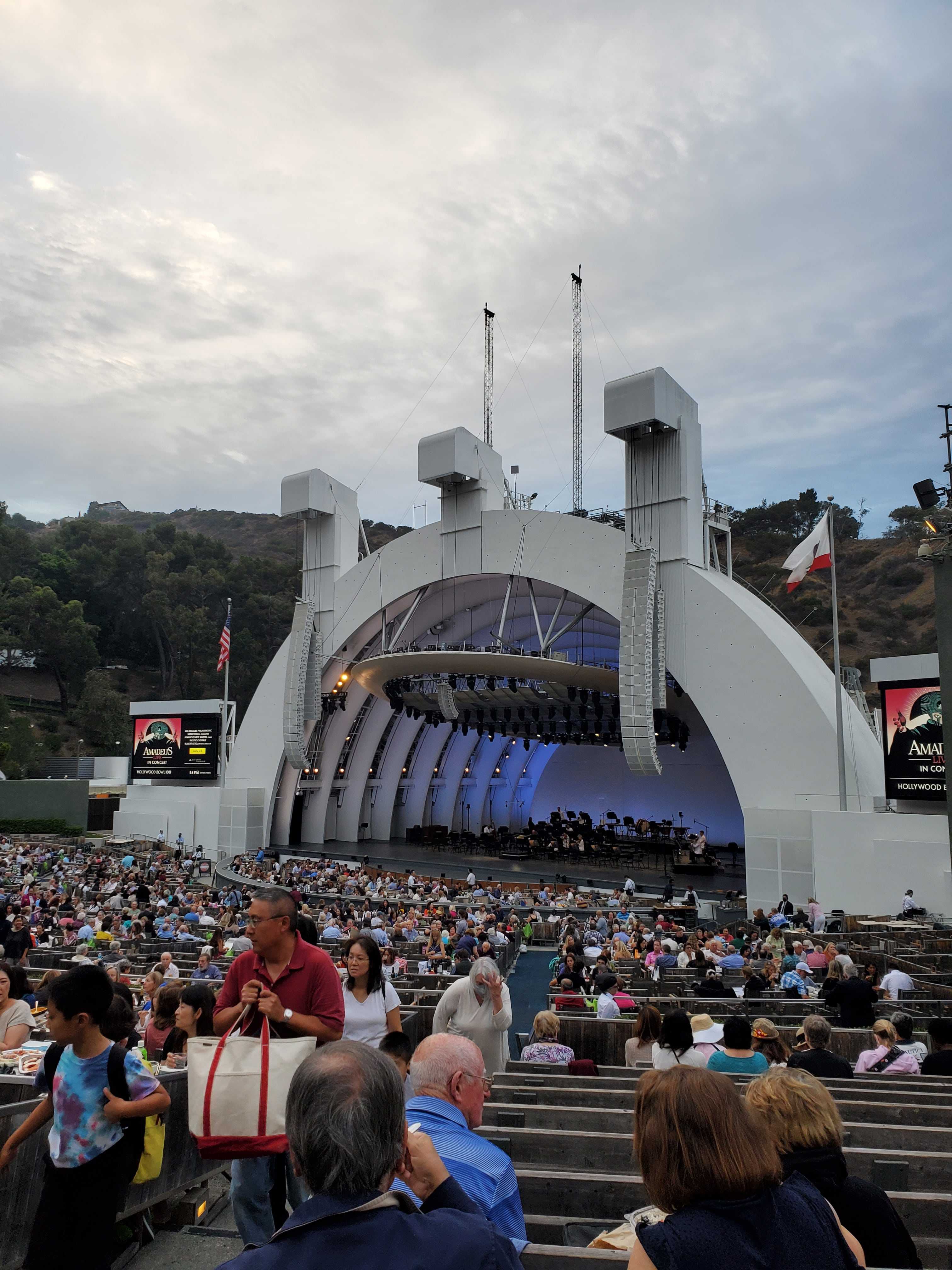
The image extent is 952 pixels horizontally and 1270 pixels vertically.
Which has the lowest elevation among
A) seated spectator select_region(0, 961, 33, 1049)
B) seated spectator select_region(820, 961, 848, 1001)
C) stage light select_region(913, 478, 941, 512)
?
seated spectator select_region(820, 961, 848, 1001)

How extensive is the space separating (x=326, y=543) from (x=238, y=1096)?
32.4 m

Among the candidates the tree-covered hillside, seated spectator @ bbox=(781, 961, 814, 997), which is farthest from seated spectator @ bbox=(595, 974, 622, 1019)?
the tree-covered hillside

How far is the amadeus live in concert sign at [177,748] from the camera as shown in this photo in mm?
35594

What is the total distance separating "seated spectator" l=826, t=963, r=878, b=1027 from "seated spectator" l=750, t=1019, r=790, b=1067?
3.06 meters

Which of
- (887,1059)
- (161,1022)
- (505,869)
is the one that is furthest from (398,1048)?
(505,869)

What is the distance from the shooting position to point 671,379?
78.7 feet

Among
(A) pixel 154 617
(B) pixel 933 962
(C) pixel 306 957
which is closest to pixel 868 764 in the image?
(B) pixel 933 962

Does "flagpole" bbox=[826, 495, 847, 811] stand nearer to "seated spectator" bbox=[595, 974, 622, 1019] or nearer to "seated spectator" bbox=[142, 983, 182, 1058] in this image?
"seated spectator" bbox=[595, 974, 622, 1019]

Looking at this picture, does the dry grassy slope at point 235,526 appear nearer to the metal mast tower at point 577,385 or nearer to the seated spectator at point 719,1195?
the metal mast tower at point 577,385

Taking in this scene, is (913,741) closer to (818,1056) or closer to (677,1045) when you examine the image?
(818,1056)

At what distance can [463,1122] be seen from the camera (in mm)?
2533

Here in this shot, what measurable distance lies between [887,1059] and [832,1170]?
4.12 meters

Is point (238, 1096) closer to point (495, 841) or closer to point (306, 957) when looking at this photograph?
point (306, 957)

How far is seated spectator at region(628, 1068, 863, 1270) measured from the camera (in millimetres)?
1713
